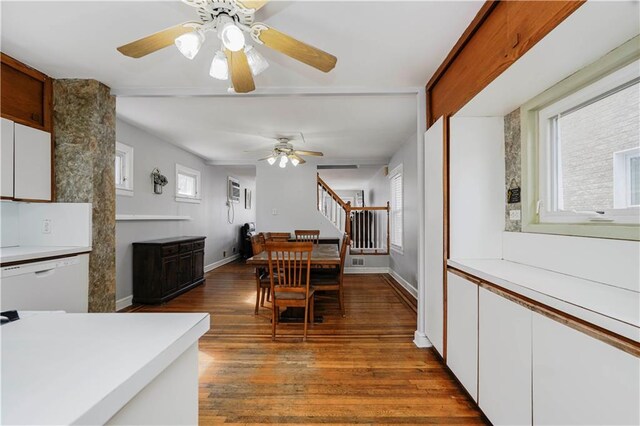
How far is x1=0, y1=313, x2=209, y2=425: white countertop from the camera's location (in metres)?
0.42

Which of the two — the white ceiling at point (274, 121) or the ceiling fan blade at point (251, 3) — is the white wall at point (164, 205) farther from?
the ceiling fan blade at point (251, 3)

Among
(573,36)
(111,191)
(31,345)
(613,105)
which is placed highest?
(573,36)

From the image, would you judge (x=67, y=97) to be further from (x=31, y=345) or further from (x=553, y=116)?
(x=553, y=116)

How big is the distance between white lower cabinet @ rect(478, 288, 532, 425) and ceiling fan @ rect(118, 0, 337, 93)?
1.64 m

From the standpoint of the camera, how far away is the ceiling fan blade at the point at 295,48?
145cm

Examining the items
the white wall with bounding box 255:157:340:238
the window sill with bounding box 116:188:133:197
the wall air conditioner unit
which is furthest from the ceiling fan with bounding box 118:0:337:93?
the wall air conditioner unit

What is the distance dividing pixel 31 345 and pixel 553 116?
2603 millimetres

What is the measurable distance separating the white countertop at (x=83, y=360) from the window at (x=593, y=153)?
6.44 ft

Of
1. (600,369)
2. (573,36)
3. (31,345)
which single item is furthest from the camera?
(573,36)

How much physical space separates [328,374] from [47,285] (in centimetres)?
223

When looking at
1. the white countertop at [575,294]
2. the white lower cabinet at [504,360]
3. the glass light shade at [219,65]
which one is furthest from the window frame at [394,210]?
the glass light shade at [219,65]

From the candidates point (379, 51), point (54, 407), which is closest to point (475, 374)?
point (54, 407)

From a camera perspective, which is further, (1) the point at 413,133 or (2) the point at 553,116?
(1) the point at 413,133

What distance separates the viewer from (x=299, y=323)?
317 cm
